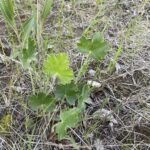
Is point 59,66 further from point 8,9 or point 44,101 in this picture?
point 8,9

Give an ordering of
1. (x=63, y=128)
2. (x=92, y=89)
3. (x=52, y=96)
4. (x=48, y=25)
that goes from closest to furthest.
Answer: (x=63, y=128), (x=52, y=96), (x=92, y=89), (x=48, y=25)

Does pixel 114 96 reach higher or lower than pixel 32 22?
lower

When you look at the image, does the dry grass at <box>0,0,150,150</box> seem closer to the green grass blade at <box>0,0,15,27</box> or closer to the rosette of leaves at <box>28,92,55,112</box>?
the rosette of leaves at <box>28,92,55,112</box>

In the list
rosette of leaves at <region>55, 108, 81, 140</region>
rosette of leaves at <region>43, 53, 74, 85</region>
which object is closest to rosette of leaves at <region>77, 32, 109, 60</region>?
rosette of leaves at <region>43, 53, 74, 85</region>

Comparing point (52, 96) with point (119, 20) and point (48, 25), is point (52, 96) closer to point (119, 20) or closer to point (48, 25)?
point (48, 25)

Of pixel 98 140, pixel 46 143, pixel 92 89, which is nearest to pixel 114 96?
pixel 92 89

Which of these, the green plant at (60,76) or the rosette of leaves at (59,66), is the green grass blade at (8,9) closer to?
the green plant at (60,76)

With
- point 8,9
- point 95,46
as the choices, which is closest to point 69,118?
point 95,46
